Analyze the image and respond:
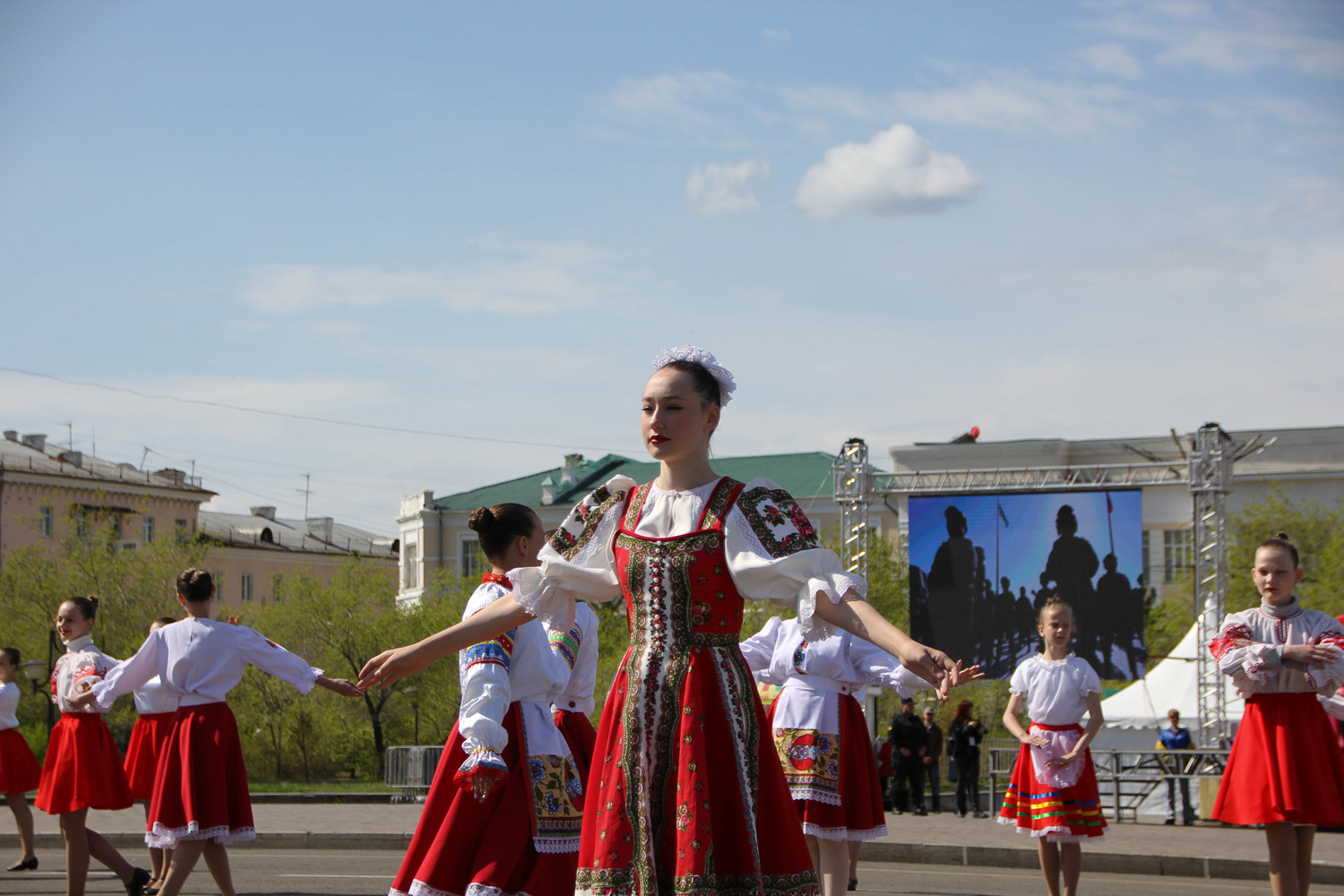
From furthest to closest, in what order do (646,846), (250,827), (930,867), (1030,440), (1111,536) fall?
1. (1030,440)
2. (1111,536)
3. (930,867)
4. (250,827)
5. (646,846)

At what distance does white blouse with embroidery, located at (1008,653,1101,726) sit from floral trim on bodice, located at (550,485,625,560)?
222 inches

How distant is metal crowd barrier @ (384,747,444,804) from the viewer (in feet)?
74.8

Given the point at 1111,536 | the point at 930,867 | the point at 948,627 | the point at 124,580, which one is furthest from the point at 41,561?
the point at 930,867

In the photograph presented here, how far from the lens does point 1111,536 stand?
31906 millimetres

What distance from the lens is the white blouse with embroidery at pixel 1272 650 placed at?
7.29 meters

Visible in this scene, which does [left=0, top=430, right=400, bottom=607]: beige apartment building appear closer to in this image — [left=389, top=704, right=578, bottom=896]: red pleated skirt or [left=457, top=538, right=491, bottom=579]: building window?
[left=457, top=538, right=491, bottom=579]: building window

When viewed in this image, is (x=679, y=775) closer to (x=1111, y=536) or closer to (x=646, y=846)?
(x=646, y=846)

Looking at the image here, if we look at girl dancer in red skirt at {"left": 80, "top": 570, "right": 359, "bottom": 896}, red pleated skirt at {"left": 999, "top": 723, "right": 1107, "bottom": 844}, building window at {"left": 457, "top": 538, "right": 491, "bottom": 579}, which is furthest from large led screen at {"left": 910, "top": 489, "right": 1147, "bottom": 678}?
building window at {"left": 457, "top": 538, "right": 491, "bottom": 579}

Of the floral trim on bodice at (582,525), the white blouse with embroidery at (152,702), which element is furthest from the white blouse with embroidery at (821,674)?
the floral trim on bodice at (582,525)

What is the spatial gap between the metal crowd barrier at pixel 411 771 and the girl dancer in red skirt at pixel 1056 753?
45.1 ft

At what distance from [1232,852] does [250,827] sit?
31.3ft

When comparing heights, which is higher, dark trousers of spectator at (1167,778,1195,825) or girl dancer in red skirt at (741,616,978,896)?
girl dancer in red skirt at (741,616,978,896)

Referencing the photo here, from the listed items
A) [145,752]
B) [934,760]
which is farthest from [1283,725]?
[934,760]

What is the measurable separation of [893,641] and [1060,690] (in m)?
6.43
